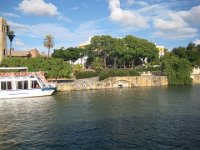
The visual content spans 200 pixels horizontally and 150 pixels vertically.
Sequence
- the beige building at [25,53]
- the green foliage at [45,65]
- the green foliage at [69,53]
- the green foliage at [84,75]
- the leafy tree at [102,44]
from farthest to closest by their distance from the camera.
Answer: the green foliage at [69,53] < the beige building at [25,53] < the leafy tree at [102,44] < the green foliage at [84,75] < the green foliage at [45,65]

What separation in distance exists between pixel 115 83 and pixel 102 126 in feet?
177

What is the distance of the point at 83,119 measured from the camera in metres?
38.6

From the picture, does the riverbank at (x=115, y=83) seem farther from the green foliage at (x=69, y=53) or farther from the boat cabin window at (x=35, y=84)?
the green foliage at (x=69, y=53)

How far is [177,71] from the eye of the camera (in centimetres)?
9381

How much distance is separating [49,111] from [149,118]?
1469cm

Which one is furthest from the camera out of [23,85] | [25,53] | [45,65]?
[25,53]

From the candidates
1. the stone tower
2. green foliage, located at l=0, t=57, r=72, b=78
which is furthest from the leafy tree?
the stone tower

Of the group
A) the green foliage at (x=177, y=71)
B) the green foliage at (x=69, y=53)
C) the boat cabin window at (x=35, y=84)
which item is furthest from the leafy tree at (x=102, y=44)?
the boat cabin window at (x=35, y=84)

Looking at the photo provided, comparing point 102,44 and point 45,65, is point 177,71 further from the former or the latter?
point 45,65

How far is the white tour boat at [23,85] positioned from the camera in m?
64.4

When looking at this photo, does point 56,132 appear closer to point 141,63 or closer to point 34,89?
point 34,89

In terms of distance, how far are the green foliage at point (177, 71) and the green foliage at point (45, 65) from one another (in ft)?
94.9

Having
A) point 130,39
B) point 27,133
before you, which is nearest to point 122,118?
point 27,133

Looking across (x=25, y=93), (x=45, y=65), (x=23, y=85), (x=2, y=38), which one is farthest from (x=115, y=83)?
(x=2, y=38)
